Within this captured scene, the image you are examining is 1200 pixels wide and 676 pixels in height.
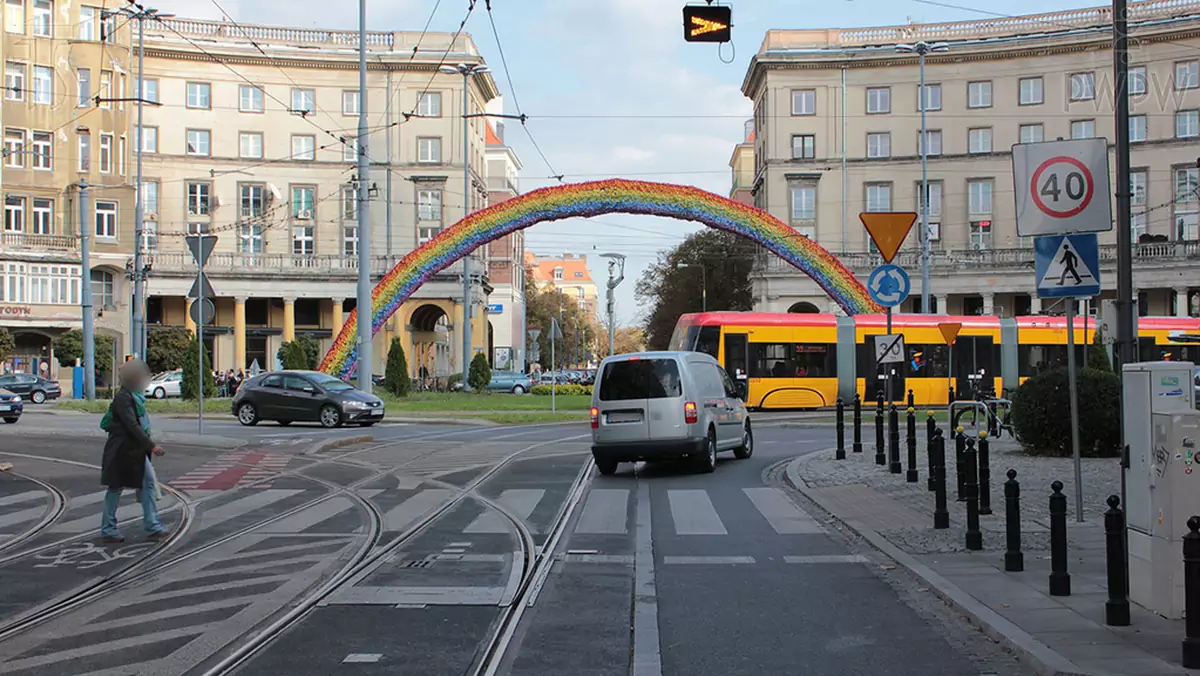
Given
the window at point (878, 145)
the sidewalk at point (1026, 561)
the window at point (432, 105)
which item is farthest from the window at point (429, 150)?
the sidewalk at point (1026, 561)

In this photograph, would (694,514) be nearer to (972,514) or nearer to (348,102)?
(972,514)

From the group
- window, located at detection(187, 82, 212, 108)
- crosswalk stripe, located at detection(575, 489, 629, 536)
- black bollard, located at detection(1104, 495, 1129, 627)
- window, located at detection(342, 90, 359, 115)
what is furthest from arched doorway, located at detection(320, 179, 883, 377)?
black bollard, located at detection(1104, 495, 1129, 627)

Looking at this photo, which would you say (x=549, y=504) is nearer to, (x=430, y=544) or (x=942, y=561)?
(x=430, y=544)

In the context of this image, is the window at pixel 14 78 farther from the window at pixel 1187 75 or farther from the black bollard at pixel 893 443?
the window at pixel 1187 75

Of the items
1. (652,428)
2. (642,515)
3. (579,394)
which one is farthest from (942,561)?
(579,394)

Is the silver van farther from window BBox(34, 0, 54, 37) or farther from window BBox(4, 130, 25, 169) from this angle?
window BBox(34, 0, 54, 37)

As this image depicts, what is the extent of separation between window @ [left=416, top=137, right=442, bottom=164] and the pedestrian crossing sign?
6142 centimetres

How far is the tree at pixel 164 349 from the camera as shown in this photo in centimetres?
6100

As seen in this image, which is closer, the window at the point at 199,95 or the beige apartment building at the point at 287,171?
the beige apartment building at the point at 287,171

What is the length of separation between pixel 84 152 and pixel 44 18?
6.30 metres

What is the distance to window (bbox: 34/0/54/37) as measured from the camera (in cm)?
5316

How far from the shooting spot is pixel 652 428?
17.0m

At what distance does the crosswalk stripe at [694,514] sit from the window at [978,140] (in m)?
54.4

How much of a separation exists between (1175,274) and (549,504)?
51.8 metres
